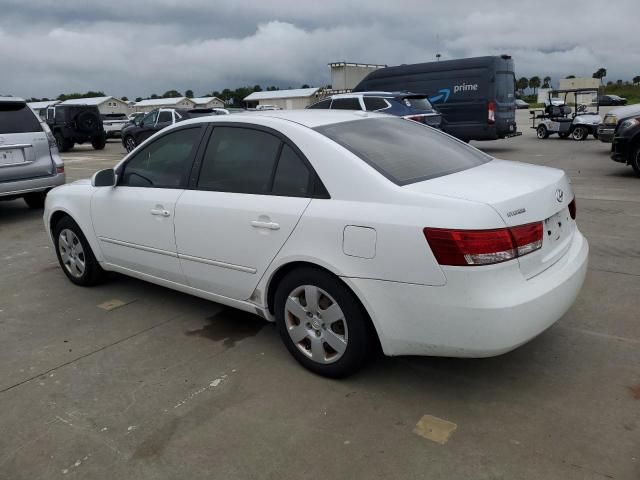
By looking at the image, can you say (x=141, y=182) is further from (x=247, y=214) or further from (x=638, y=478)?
(x=638, y=478)

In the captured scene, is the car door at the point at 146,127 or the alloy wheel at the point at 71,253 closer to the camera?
the alloy wheel at the point at 71,253

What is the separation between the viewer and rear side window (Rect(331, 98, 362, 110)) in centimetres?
1321

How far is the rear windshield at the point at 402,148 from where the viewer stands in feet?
9.90

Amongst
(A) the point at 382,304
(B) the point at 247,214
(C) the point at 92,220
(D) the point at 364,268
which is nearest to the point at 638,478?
(A) the point at 382,304

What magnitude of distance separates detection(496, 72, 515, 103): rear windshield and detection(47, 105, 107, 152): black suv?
16.1 meters

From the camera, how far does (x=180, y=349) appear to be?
3.62 metres

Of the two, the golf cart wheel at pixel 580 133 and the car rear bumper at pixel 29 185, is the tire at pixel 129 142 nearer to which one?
the car rear bumper at pixel 29 185

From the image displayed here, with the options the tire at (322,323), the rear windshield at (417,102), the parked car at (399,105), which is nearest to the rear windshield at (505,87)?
the parked car at (399,105)

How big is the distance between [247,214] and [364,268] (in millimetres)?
902

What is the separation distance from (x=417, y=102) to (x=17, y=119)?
28.4 feet

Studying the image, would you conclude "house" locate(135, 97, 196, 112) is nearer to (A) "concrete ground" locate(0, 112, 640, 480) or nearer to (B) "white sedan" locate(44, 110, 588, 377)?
(B) "white sedan" locate(44, 110, 588, 377)

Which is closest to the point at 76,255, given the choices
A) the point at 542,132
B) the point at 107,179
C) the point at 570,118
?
the point at 107,179

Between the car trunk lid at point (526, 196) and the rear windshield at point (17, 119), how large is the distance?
695cm

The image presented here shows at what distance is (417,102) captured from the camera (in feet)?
42.3
